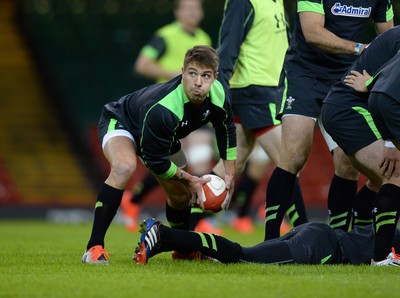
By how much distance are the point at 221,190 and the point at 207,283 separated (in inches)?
57.0

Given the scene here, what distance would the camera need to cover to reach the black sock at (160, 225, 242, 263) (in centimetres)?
595

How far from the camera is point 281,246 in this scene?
6.21 meters

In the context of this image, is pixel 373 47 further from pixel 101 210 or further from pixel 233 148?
pixel 101 210

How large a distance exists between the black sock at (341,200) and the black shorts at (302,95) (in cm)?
59

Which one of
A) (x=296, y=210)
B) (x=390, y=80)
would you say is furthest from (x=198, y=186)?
(x=296, y=210)

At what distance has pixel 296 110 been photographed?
709cm

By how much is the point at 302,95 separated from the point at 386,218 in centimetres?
141

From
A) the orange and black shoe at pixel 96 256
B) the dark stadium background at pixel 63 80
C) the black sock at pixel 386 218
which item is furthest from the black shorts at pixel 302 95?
the dark stadium background at pixel 63 80

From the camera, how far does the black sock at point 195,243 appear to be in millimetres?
5945

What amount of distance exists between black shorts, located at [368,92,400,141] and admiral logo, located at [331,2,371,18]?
4.62 ft

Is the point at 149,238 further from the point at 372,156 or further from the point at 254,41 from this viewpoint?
the point at 254,41

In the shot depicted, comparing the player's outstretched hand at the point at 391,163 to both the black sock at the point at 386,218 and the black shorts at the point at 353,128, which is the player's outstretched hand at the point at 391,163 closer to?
the black sock at the point at 386,218

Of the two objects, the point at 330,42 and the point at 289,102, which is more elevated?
the point at 330,42

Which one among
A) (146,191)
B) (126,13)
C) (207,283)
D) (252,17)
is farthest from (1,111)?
(207,283)
